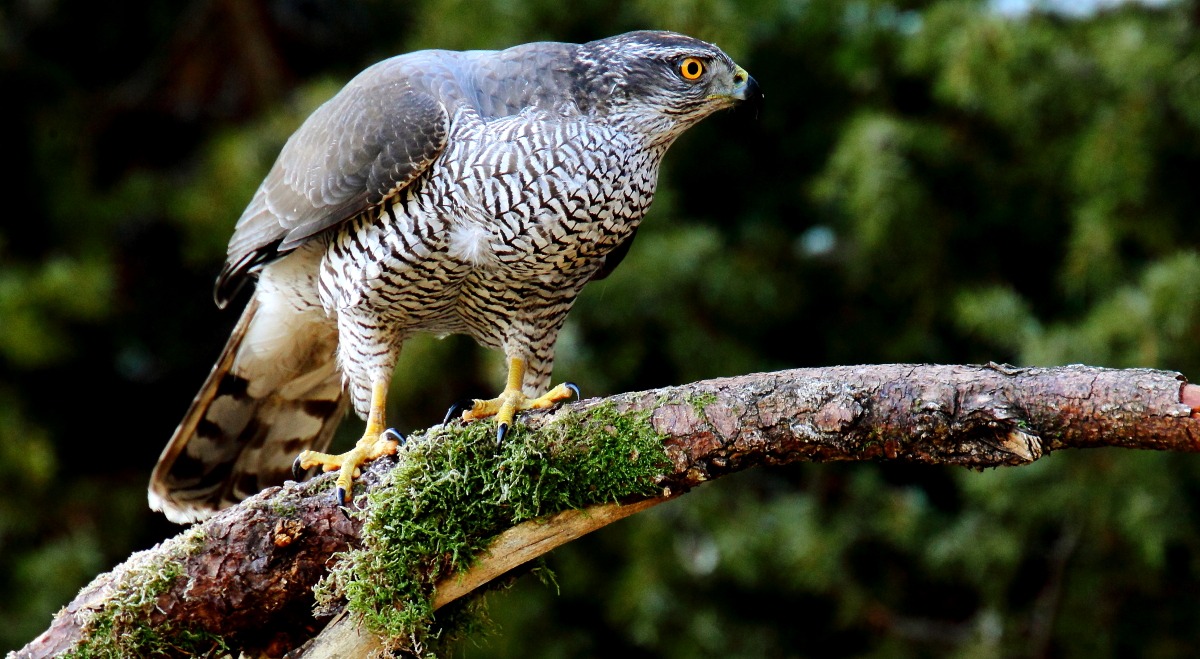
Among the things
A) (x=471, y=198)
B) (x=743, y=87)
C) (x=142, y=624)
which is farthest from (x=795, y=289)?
(x=142, y=624)

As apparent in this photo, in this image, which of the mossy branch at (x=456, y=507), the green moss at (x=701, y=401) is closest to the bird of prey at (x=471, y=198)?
the mossy branch at (x=456, y=507)

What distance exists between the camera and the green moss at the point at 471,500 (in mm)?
2725

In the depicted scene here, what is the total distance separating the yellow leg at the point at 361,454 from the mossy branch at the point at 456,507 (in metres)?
0.05

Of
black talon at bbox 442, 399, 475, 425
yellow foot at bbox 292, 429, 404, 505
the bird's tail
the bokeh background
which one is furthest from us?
the bokeh background

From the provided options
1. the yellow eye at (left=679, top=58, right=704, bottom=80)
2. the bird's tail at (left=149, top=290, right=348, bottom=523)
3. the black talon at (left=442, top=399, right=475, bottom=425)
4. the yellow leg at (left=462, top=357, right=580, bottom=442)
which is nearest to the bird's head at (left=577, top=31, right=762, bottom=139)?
the yellow eye at (left=679, top=58, right=704, bottom=80)

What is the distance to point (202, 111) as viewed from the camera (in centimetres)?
645

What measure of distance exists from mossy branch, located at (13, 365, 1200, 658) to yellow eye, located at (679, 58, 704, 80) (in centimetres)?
99

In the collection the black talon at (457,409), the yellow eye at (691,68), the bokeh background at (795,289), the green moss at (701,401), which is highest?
the yellow eye at (691,68)

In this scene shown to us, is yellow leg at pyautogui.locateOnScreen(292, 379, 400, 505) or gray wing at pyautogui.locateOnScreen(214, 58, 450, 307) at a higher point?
gray wing at pyautogui.locateOnScreen(214, 58, 450, 307)

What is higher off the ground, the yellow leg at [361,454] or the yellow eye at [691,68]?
the yellow eye at [691,68]

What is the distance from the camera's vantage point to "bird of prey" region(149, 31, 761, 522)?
3.13 metres

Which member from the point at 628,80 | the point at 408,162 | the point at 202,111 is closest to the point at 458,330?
the point at 408,162

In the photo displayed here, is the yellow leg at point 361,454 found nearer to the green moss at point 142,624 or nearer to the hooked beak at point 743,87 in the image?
the green moss at point 142,624

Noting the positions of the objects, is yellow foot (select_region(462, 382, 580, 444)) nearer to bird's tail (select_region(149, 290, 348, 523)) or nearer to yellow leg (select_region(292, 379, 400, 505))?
yellow leg (select_region(292, 379, 400, 505))
